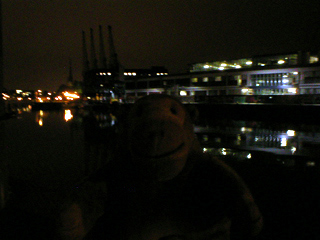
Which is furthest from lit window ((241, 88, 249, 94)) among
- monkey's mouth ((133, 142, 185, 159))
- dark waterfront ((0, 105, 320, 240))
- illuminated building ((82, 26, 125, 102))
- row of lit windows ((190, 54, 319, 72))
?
monkey's mouth ((133, 142, 185, 159))

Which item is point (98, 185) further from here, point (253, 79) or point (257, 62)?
point (257, 62)

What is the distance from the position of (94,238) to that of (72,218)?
0.28 meters

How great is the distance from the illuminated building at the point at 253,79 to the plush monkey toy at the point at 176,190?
26.7 meters

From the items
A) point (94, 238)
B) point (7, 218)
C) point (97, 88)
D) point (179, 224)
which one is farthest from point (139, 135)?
point (97, 88)

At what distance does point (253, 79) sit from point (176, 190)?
123 feet

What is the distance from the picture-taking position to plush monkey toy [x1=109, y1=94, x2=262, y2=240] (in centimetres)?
147

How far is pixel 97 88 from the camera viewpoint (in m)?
71.8

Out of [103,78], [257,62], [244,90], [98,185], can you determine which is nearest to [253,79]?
[244,90]

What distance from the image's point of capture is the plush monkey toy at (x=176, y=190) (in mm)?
1470

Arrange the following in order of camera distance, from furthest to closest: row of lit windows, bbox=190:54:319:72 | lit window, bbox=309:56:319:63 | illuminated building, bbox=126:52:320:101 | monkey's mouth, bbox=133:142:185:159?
row of lit windows, bbox=190:54:319:72 → lit window, bbox=309:56:319:63 → illuminated building, bbox=126:52:320:101 → monkey's mouth, bbox=133:142:185:159

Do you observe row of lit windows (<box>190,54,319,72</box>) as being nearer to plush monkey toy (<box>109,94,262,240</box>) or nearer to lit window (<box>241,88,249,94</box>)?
lit window (<box>241,88,249,94</box>)

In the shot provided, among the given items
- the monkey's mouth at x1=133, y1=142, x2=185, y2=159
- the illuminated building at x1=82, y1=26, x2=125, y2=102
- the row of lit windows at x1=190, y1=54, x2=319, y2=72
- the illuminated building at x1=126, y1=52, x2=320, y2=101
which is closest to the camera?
the monkey's mouth at x1=133, y1=142, x2=185, y2=159

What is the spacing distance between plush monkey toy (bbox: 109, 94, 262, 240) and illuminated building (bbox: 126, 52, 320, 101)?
26.7m

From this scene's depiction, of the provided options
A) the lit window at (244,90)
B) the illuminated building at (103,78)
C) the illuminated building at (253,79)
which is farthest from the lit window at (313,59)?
the illuminated building at (103,78)
